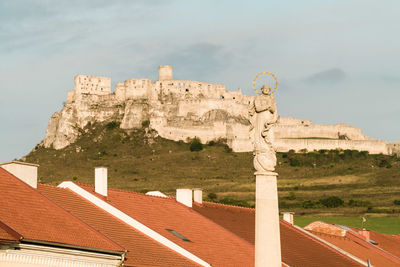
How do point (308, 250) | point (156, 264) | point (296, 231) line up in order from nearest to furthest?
1. point (156, 264)
2. point (308, 250)
3. point (296, 231)

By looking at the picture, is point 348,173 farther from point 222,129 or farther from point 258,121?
point 258,121

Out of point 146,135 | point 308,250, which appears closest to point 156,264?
point 308,250

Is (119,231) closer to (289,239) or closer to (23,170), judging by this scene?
(23,170)

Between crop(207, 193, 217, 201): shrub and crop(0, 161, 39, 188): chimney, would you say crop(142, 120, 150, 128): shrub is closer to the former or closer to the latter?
crop(207, 193, 217, 201): shrub

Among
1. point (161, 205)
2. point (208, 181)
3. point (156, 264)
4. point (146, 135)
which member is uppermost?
point (146, 135)

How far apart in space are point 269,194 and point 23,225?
6.29 metres

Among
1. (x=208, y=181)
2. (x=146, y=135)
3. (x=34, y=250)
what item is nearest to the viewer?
(x=34, y=250)

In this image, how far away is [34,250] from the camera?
19406mm

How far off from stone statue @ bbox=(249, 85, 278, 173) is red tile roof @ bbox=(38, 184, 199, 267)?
26.5ft

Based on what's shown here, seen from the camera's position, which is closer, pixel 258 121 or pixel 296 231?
pixel 258 121

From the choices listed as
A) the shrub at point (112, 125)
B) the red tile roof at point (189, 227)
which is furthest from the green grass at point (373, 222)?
the shrub at point (112, 125)

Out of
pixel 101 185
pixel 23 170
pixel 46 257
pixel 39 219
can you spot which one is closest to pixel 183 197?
pixel 101 185

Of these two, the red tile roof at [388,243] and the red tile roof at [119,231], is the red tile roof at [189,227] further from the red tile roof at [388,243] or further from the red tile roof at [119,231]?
the red tile roof at [388,243]

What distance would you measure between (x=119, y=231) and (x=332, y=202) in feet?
342
